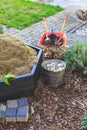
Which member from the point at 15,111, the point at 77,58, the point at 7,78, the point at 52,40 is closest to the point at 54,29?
the point at 52,40

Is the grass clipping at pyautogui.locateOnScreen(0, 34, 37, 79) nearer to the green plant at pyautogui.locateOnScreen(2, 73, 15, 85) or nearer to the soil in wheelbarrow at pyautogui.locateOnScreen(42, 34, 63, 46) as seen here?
the green plant at pyautogui.locateOnScreen(2, 73, 15, 85)

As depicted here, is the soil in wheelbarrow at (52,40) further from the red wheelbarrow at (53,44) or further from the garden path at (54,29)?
the garden path at (54,29)

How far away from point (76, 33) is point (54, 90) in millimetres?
2545

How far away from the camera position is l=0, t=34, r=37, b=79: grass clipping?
14.7 ft

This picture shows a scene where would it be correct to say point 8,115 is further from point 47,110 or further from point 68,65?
point 68,65

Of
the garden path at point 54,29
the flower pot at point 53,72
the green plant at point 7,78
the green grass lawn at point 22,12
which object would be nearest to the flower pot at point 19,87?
the green plant at point 7,78

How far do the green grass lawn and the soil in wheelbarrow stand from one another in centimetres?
185

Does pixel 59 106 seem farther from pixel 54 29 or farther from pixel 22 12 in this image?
pixel 22 12

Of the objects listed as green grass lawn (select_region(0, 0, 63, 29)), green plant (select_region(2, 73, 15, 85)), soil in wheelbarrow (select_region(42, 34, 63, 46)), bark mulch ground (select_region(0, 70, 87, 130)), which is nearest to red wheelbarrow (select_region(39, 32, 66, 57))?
soil in wheelbarrow (select_region(42, 34, 63, 46))

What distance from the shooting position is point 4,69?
4.49m

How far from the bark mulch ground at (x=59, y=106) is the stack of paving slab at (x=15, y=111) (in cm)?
8

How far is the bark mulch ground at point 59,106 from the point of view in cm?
408

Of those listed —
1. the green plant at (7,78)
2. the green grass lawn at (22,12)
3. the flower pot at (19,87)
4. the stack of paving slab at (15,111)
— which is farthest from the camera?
the green grass lawn at (22,12)

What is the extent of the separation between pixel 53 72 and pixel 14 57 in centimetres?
67
